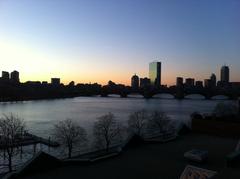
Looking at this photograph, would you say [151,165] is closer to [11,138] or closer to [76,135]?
[76,135]

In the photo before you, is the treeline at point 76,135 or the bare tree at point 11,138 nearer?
the bare tree at point 11,138

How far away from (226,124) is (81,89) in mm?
127951

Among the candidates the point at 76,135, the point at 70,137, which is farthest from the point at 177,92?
the point at 76,135

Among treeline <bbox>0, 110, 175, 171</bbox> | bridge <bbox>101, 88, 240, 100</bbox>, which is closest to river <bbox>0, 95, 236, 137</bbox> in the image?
treeline <bbox>0, 110, 175, 171</bbox>

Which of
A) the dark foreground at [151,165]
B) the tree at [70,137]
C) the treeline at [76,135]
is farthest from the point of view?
the treeline at [76,135]

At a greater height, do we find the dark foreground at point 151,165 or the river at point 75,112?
the dark foreground at point 151,165

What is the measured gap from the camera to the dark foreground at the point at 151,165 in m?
9.20

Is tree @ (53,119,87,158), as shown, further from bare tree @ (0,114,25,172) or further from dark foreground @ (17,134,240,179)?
dark foreground @ (17,134,240,179)

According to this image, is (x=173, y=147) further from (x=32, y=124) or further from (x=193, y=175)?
(x=32, y=124)

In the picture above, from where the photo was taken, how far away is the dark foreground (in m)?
9.20

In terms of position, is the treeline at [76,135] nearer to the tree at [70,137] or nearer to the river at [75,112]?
the tree at [70,137]

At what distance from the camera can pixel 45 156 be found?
9320 mm

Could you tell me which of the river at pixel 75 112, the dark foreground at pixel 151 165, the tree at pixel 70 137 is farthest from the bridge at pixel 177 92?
the dark foreground at pixel 151 165

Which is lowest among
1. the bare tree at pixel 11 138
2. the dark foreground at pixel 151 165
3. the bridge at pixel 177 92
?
the bare tree at pixel 11 138
